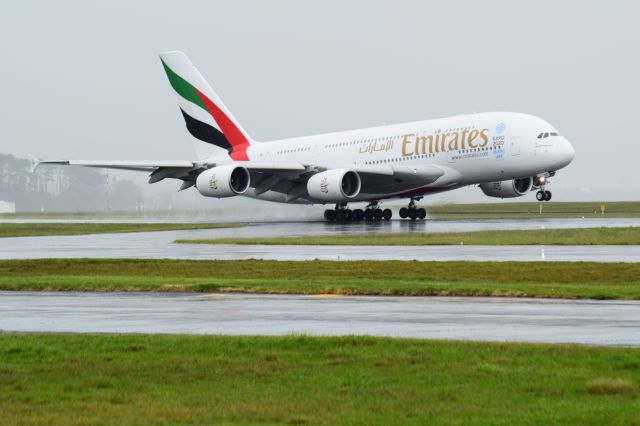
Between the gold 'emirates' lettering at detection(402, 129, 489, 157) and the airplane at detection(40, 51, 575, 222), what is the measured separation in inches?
2.2

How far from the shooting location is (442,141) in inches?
2447

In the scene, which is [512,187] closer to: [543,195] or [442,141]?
[442,141]

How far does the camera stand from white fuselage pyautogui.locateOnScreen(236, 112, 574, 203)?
194ft

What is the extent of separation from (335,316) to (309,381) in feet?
21.7

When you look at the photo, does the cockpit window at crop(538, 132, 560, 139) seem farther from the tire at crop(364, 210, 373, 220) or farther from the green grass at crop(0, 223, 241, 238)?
the green grass at crop(0, 223, 241, 238)

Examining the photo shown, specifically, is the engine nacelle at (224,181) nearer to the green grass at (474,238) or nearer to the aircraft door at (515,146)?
the aircraft door at (515,146)

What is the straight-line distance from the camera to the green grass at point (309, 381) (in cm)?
1009

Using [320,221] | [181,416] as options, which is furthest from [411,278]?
[320,221]

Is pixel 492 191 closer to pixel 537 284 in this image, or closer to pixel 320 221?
pixel 320 221

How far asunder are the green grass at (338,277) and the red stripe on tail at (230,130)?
43079 millimetres

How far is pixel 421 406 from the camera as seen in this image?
10453 millimetres

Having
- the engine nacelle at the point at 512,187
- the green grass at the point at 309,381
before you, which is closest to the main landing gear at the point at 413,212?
the engine nacelle at the point at 512,187

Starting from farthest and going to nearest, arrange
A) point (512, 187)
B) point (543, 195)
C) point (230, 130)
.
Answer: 1. point (230, 130)
2. point (512, 187)
3. point (543, 195)

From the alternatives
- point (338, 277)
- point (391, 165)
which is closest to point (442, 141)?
point (391, 165)
